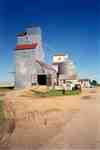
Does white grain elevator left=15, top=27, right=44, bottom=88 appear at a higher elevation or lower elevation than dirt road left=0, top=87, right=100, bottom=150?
higher

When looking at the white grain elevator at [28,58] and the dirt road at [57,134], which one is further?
the white grain elevator at [28,58]

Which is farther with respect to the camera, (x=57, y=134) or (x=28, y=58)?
(x=28, y=58)

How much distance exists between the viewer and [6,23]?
2.73m

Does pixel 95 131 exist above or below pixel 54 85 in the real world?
below

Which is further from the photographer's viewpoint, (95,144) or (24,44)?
(24,44)

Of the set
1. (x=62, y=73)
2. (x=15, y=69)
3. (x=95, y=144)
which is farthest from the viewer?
(x=62, y=73)

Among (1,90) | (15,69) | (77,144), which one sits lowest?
(77,144)

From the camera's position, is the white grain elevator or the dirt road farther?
the white grain elevator

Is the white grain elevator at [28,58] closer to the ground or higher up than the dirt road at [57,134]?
higher up

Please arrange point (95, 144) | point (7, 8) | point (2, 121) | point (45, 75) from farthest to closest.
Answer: point (45, 75)
point (7, 8)
point (2, 121)
point (95, 144)

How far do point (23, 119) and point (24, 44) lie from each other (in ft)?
4.55

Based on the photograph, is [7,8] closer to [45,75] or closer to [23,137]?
[23,137]

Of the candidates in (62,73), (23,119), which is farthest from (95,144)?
(62,73)

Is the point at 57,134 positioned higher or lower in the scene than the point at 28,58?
lower
